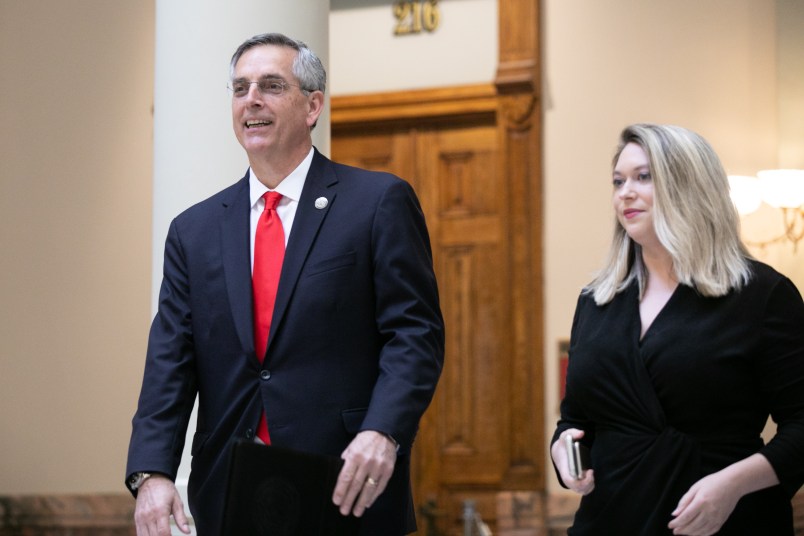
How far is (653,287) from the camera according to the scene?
120 inches

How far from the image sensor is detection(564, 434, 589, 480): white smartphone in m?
2.91

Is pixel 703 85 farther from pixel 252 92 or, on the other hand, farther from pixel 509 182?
pixel 252 92

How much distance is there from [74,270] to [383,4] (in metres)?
2.58

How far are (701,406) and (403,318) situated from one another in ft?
2.30

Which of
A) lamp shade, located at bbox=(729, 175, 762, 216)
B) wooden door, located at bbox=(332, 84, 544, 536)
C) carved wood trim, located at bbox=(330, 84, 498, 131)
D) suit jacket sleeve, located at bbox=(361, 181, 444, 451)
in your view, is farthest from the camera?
carved wood trim, located at bbox=(330, 84, 498, 131)

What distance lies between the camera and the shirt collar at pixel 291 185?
297cm

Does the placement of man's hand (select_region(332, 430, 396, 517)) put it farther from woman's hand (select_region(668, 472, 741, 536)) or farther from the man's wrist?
woman's hand (select_region(668, 472, 741, 536))

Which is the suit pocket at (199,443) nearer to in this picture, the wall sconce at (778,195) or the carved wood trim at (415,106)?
the wall sconce at (778,195)

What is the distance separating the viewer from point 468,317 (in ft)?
26.1

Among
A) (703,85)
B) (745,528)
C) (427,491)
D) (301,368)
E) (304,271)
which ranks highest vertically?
(703,85)

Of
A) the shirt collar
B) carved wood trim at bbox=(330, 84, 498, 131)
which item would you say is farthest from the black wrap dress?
carved wood trim at bbox=(330, 84, 498, 131)

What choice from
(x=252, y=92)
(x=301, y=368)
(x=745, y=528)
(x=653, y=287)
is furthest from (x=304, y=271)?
(x=745, y=528)

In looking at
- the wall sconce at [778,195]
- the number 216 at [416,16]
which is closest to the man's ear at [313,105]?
the wall sconce at [778,195]

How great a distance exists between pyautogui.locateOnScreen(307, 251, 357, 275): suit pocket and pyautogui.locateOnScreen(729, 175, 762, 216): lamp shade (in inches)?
189
